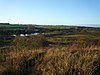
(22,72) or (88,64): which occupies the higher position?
(88,64)

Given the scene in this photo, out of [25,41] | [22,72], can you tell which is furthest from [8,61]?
[25,41]

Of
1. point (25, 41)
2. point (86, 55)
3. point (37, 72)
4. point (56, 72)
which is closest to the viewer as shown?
point (56, 72)

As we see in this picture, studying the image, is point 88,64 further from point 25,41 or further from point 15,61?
point 25,41

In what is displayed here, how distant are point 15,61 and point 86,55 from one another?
2.63 meters

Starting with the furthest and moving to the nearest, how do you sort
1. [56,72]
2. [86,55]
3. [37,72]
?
[86,55]
[37,72]
[56,72]

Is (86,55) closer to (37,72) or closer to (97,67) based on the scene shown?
(97,67)

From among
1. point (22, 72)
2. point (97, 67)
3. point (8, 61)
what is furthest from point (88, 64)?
point (8, 61)

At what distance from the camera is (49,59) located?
26.1 ft

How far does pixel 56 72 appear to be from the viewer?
21.8ft

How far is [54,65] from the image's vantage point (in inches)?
280

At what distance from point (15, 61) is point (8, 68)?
518mm

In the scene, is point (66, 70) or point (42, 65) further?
point (42, 65)

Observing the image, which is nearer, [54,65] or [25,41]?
[54,65]

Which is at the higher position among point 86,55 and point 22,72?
point 86,55
